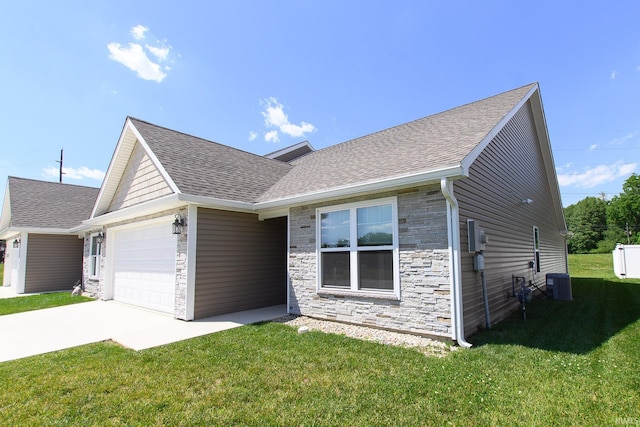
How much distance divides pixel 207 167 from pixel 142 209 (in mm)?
2040

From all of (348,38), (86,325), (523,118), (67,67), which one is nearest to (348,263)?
(86,325)

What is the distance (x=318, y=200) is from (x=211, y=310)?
3.71 meters

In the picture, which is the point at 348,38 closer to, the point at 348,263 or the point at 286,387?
the point at 348,263

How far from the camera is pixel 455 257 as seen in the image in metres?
5.18

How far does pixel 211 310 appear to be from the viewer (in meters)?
7.57

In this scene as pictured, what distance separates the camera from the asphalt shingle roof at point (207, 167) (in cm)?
785

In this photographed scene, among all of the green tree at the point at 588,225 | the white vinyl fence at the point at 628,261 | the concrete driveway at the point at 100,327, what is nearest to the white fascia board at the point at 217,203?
the concrete driveway at the point at 100,327

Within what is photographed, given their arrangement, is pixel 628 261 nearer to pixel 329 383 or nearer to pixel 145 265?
pixel 329 383

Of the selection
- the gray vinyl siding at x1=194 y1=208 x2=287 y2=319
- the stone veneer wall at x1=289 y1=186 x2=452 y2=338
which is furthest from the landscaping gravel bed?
the gray vinyl siding at x1=194 y1=208 x2=287 y2=319

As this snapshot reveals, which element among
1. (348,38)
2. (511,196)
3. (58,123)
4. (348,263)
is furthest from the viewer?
(58,123)

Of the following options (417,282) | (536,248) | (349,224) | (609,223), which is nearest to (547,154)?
(536,248)

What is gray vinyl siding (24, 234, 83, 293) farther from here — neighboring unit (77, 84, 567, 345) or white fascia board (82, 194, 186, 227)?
white fascia board (82, 194, 186, 227)

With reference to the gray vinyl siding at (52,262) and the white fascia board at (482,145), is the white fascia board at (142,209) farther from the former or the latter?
the white fascia board at (482,145)

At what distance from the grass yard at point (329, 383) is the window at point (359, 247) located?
1336mm
